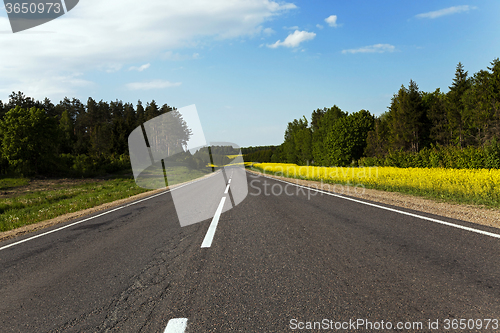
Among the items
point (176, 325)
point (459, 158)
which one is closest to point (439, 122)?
point (459, 158)

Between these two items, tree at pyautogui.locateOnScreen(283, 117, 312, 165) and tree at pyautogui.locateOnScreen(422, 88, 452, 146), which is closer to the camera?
tree at pyautogui.locateOnScreen(422, 88, 452, 146)

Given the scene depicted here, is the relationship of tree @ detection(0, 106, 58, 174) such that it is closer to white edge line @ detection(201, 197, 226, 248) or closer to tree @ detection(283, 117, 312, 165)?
white edge line @ detection(201, 197, 226, 248)

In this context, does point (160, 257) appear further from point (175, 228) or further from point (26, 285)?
point (175, 228)

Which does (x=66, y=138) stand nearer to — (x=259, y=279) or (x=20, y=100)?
(x=20, y=100)

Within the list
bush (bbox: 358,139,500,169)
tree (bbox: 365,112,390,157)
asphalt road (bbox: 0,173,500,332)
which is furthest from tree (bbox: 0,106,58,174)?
tree (bbox: 365,112,390,157)

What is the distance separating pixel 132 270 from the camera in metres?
4.02

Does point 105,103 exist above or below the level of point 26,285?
above

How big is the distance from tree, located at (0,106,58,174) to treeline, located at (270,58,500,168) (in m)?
43.7

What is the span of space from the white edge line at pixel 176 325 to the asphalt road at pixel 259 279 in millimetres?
55

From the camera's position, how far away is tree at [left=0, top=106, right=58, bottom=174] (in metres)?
34.3

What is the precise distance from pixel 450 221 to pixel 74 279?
727 centimetres

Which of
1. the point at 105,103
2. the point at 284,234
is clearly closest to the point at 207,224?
the point at 284,234

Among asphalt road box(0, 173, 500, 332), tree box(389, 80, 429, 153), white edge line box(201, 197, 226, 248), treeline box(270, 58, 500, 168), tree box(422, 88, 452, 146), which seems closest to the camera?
asphalt road box(0, 173, 500, 332)

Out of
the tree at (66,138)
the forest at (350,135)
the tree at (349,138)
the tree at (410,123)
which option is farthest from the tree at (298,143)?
the tree at (66,138)
